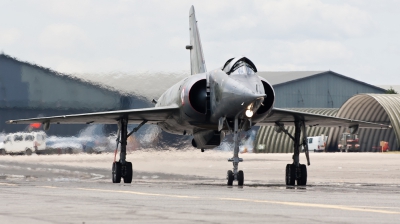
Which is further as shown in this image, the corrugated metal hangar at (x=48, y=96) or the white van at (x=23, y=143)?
the white van at (x=23, y=143)

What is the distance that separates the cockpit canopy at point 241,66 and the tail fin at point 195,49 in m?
5.72

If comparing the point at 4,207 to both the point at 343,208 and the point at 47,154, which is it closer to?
the point at 343,208

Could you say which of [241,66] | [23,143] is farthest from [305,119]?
[23,143]

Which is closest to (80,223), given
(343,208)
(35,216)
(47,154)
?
(35,216)

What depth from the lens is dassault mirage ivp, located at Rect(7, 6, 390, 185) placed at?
16.3 meters

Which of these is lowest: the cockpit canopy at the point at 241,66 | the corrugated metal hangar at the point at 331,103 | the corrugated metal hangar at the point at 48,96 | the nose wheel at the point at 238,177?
the nose wheel at the point at 238,177

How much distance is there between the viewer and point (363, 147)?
59.3 meters

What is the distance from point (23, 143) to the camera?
111 ft

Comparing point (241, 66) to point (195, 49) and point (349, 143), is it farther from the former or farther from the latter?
point (349, 143)

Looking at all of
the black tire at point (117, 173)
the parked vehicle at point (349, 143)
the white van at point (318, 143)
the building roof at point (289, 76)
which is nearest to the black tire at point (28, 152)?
the black tire at point (117, 173)

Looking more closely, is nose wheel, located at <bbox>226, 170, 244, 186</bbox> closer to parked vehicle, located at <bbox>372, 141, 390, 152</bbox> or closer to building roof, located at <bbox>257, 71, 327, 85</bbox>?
parked vehicle, located at <bbox>372, 141, 390, 152</bbox>

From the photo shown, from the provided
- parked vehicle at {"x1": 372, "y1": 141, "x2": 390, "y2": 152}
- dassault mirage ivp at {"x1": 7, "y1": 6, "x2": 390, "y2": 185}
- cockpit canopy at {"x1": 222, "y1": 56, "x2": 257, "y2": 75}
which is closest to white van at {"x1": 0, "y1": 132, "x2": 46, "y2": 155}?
dassault mirage ivp at {"x1": 7, "y1": 6, "x2": 390, "y2": 185}

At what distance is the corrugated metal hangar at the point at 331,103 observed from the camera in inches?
2179

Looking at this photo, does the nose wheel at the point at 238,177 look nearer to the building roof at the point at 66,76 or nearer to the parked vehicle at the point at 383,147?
the building roof at the point at 66,76
